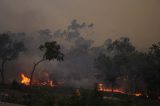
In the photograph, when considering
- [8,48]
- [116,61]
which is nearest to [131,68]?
[116,61]

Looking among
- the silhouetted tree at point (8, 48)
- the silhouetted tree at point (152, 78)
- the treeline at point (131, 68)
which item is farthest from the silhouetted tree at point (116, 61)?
the silhouetted tree at point (8, 48)

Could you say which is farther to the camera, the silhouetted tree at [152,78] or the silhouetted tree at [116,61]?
the silhouetted tree at [116,61]

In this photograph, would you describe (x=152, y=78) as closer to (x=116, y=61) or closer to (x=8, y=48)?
(x=116, y=61)

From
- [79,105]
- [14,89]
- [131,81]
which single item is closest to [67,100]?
[79,105]

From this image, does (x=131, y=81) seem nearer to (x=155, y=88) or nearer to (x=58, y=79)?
(x=155, y=88)

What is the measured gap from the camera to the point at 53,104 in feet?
110

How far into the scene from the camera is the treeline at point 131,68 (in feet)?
252

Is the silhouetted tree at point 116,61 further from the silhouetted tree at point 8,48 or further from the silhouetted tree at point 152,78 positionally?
the silhouetted tree at point 8,48

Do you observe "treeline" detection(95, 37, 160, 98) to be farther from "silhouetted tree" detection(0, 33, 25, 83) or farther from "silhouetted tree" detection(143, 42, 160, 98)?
"silhouetted tree" detection(0, 33, 25, 83)

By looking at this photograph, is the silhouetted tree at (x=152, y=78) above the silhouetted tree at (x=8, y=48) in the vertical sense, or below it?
below

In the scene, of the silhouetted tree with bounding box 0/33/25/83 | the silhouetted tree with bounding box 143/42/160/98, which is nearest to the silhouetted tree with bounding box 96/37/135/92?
the silhouetted tree with bounding box 143/42/160/98

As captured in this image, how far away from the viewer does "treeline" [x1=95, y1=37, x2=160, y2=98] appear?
252 feet

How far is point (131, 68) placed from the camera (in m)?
86.2

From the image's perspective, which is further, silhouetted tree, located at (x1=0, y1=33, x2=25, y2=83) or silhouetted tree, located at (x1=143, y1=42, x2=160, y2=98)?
silhouetted tree, located at (x1=0, y1=33, x2=25, y2=83)
